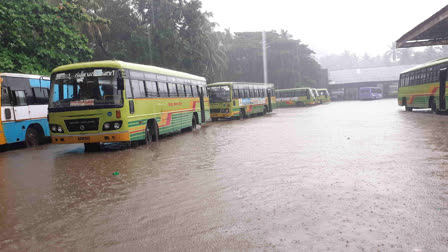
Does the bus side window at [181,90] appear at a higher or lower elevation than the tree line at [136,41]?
lower

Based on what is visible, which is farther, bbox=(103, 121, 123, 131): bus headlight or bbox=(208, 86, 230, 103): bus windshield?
bbox=(208, 86, 230, 103): bus windshield

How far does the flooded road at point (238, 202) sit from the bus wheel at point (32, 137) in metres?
5.16

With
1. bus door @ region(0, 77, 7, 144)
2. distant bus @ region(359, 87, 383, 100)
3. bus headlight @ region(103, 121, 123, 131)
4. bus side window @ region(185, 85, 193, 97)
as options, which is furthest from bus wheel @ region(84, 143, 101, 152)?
distant bus @ region(359, 87, 383, 100)

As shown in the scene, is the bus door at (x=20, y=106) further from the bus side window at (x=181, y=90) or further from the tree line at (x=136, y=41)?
the bus side window at (x=181, y=90)

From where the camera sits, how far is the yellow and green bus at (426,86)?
836 inches

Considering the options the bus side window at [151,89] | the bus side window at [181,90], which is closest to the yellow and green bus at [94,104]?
the bus side window at [151,89]

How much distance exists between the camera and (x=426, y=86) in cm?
2334

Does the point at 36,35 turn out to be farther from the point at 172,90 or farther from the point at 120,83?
the point at 120,83

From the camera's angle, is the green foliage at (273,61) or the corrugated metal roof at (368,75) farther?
the corrugated metal roof at (368,75)

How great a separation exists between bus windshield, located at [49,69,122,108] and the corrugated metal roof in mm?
71192

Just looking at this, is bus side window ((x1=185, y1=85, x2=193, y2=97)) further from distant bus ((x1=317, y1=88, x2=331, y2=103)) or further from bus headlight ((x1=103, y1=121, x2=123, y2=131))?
distant bus ((x1=317, y1=88, x2=331, y2=103))

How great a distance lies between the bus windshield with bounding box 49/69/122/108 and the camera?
460 inches

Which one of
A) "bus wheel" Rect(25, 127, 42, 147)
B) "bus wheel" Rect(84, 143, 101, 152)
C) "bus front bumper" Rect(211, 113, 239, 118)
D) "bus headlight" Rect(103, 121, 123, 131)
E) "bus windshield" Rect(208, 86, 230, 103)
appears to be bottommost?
"bus front bumper" Rect(211, 113, 239, 118)

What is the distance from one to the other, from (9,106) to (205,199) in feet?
35.7
